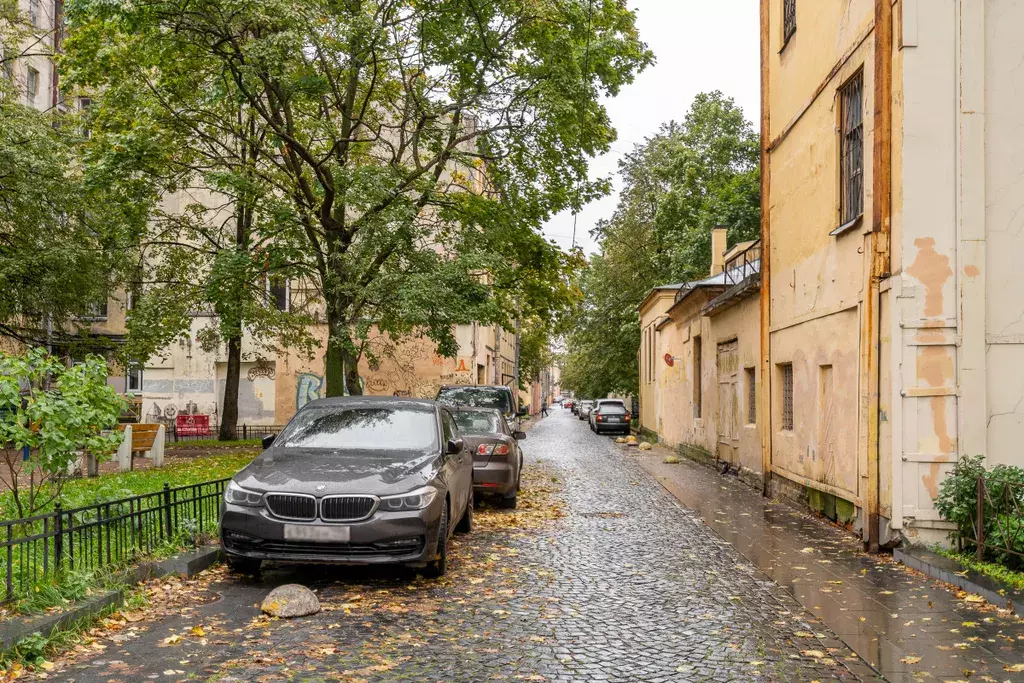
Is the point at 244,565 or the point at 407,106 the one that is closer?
the point at 244,565

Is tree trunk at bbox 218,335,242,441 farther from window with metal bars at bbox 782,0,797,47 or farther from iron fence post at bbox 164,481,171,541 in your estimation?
iron fence post at bbox 164,481,171,541

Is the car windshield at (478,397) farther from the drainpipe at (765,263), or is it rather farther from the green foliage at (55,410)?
the green foliage at (55,410)

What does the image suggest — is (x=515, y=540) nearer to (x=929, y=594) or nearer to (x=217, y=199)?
(x=929, y=594)

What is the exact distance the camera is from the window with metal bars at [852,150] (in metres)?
10.9

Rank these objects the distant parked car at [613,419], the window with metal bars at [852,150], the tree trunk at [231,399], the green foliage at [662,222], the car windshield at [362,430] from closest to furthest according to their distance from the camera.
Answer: the car windshield at [362,430]
the window with metal bars at [852,150]
the tree trunk at [231,399]
the green foliage at [662,222]
the distant parked car at [613,419]

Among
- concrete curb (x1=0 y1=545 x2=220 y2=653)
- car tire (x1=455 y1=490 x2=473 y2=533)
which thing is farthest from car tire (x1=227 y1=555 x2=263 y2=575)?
car tire (x1=455 y1=490 x2=473 y2=533)

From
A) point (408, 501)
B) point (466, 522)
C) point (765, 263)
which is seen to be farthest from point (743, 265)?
point (408, 501)

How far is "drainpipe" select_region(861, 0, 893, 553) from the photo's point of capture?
9.43 m

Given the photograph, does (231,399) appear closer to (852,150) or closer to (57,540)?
(852,150)

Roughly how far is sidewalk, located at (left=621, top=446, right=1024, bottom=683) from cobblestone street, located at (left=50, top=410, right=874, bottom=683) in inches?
9.9

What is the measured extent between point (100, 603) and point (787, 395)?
11.0m

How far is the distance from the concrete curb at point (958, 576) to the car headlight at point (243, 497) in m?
5.84

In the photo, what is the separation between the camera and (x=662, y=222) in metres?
39.1

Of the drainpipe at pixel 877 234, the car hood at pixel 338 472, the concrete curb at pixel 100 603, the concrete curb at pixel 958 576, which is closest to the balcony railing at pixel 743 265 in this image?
the drainpipe at pixel 877 234
